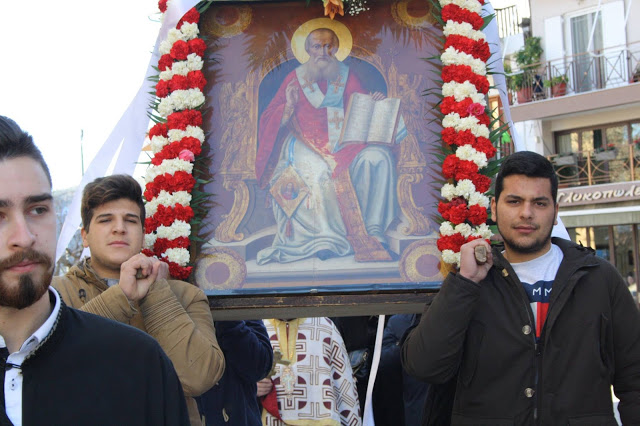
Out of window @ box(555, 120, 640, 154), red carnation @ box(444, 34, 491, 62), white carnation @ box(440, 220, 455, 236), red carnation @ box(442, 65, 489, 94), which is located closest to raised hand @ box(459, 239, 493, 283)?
white carnation @ box(440, 220, 455, 236)

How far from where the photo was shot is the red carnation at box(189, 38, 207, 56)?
3943 mm

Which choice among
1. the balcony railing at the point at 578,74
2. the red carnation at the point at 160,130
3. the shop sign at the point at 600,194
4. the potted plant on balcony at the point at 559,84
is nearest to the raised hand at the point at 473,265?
the red carnation at the point at 160,130

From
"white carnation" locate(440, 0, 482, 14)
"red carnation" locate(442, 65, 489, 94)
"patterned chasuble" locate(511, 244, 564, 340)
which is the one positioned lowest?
"patterned chasuble" locate(511, 244, 564, 340)

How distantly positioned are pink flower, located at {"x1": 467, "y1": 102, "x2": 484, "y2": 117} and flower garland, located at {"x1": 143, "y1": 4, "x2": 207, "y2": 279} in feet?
4.85

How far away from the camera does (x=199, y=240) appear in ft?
12.4

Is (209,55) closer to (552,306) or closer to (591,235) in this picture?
(552,306)

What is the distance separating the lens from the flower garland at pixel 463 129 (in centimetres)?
366

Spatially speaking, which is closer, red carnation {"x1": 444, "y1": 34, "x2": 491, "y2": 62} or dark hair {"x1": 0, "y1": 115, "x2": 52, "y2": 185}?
dark hair {"x1": 0, "y1": 115, "x2": 52, "y2": 185}

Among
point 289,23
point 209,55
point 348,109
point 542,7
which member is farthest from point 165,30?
point 542,7

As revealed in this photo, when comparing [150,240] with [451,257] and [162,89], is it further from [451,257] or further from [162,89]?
[451,257]

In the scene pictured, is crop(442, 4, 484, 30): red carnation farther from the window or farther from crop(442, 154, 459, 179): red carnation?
the window

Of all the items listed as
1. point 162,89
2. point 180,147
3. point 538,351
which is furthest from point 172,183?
point 538,351

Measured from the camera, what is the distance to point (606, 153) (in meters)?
22.0

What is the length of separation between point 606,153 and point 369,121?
66.2 ft
